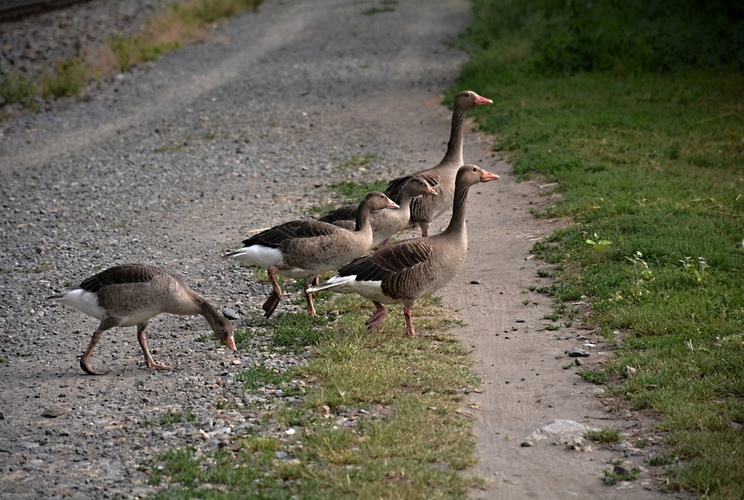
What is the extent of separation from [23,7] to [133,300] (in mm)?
26122

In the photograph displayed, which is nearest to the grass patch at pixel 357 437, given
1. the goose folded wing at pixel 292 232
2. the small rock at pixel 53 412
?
the goose folded wing at pixel 292 232

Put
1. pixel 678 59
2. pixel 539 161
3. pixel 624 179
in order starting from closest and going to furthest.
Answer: pixel 624 179, pixel 539 161, pixel 678 59

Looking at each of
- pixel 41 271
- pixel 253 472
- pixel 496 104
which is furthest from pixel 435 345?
pixel 496 104

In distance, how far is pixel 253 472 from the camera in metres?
5.81

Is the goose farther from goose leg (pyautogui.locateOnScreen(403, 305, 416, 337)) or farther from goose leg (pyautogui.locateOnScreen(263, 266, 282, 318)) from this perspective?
goose leg (pyautogui.locateOnScreen(403, 305, 416, 337))

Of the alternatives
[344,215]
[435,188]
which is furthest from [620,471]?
[435,188]

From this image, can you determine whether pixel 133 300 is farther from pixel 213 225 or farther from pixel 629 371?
pixel 213 225

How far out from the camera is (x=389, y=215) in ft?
32.0

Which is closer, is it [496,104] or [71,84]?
[496,104]

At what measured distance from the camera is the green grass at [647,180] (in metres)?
6.74

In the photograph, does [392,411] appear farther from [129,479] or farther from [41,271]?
[41,271]

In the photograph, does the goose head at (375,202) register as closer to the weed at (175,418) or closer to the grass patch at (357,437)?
the grass patch at (357,437)

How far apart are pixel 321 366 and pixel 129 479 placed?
6.34 feet

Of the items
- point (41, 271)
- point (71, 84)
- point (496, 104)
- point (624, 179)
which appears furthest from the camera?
point (71, 84)
